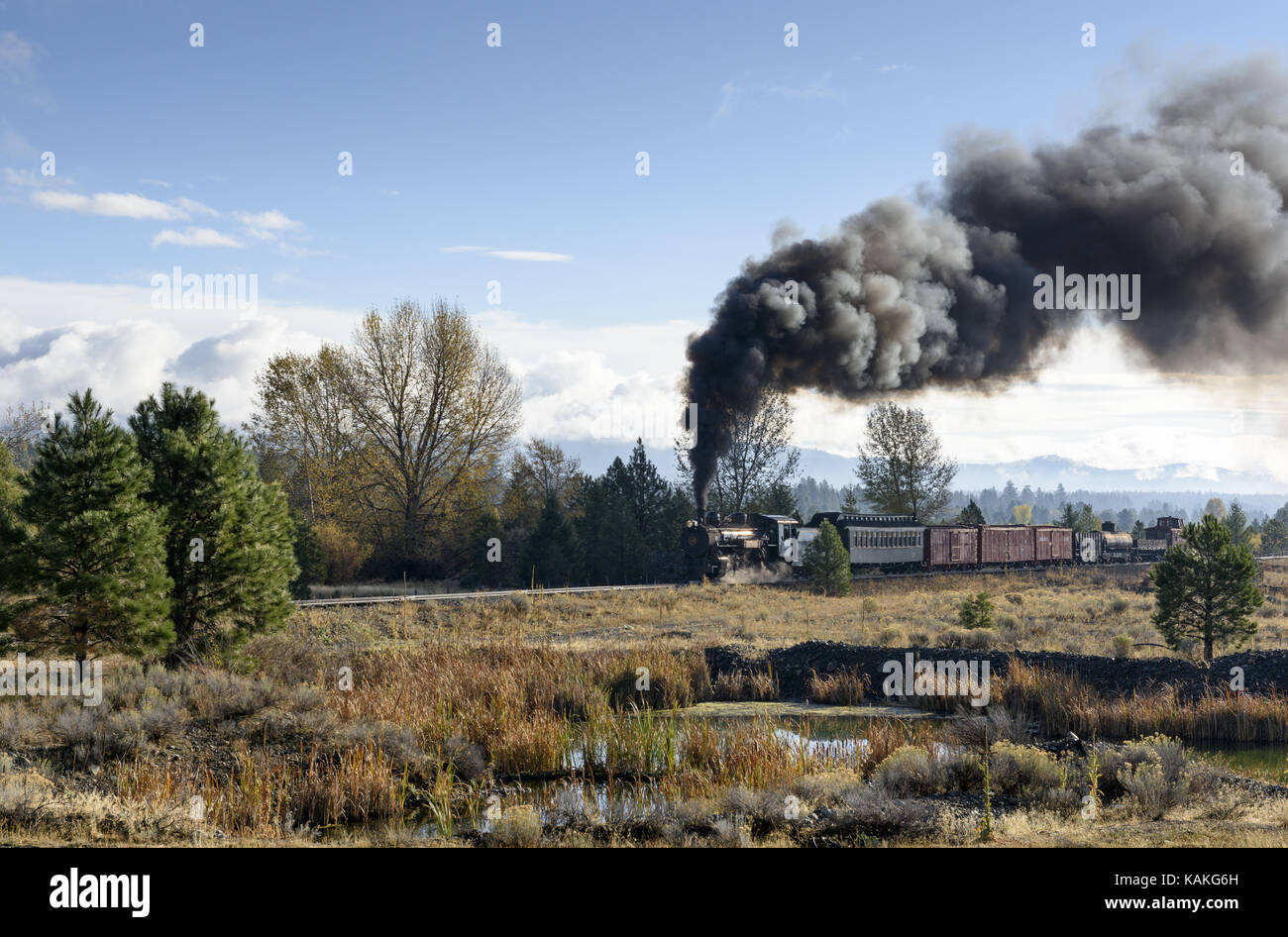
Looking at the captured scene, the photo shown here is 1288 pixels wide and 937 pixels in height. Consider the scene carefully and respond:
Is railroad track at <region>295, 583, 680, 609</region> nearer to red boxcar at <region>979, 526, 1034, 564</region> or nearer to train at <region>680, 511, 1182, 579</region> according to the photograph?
train at <region>680, 511, 1182, 579</region>

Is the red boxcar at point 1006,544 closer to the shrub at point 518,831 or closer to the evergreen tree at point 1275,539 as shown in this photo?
the shrub at point 518,831

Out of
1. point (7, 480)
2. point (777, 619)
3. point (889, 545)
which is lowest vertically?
point (777, 619)

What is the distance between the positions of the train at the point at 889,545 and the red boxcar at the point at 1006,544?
0.19 ft

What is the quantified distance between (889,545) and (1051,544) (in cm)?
1618

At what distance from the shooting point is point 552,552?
40.9 meters

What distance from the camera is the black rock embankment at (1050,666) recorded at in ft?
61.8

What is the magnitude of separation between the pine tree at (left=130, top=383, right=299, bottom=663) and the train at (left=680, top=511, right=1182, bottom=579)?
76.0 ft

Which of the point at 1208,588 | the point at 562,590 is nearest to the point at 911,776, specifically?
the point at 1208,588

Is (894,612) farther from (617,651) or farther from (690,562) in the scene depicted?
(617,651)

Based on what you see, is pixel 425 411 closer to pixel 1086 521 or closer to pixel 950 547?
pixel 950 547
